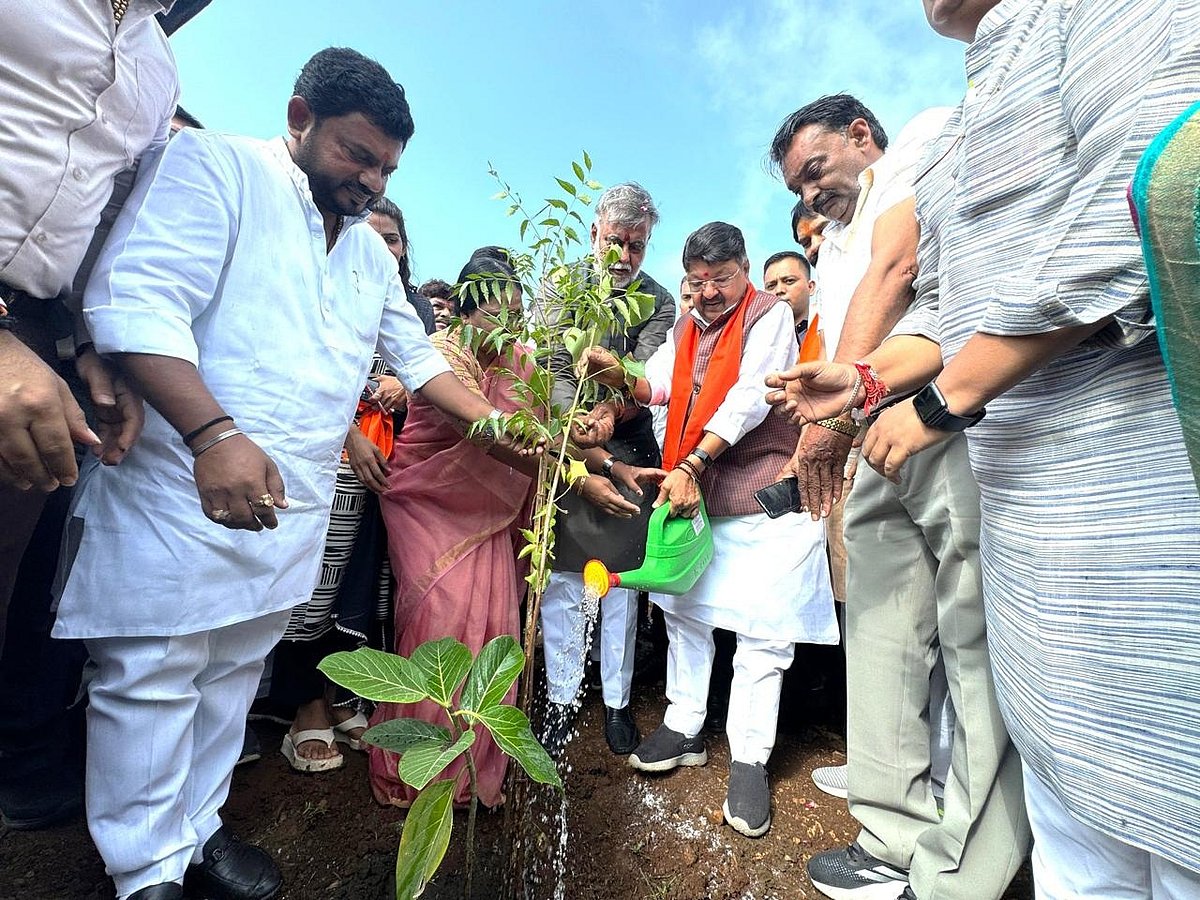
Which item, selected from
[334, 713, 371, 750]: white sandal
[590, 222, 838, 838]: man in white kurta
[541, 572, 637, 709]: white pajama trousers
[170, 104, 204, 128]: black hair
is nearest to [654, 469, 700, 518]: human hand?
[590, 222, 838, 838]: man in white kurta

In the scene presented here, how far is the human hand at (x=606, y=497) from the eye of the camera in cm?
191

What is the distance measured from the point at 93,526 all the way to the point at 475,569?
101 cm

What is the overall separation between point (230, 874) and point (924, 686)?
1892 millimetres

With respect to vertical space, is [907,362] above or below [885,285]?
below

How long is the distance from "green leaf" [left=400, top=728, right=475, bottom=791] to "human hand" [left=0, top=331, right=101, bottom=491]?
76 centimetres

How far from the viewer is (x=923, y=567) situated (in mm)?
1525

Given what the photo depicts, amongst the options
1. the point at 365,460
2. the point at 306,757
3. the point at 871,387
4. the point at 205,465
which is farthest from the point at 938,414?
the point at 306,757

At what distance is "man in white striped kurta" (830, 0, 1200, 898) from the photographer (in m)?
0.68

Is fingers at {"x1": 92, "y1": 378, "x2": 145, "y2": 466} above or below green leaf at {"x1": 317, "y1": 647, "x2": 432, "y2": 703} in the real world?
above

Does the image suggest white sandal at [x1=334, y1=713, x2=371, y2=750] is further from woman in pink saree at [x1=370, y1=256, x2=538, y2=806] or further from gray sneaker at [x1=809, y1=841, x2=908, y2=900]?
gray sneaker at [x1=809, y1=841, x2=908, y2=900]

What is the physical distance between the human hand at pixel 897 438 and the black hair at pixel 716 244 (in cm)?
134

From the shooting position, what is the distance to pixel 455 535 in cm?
196

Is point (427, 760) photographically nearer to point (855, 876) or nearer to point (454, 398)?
point (454, 398)

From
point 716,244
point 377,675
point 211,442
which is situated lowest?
point 377,675
